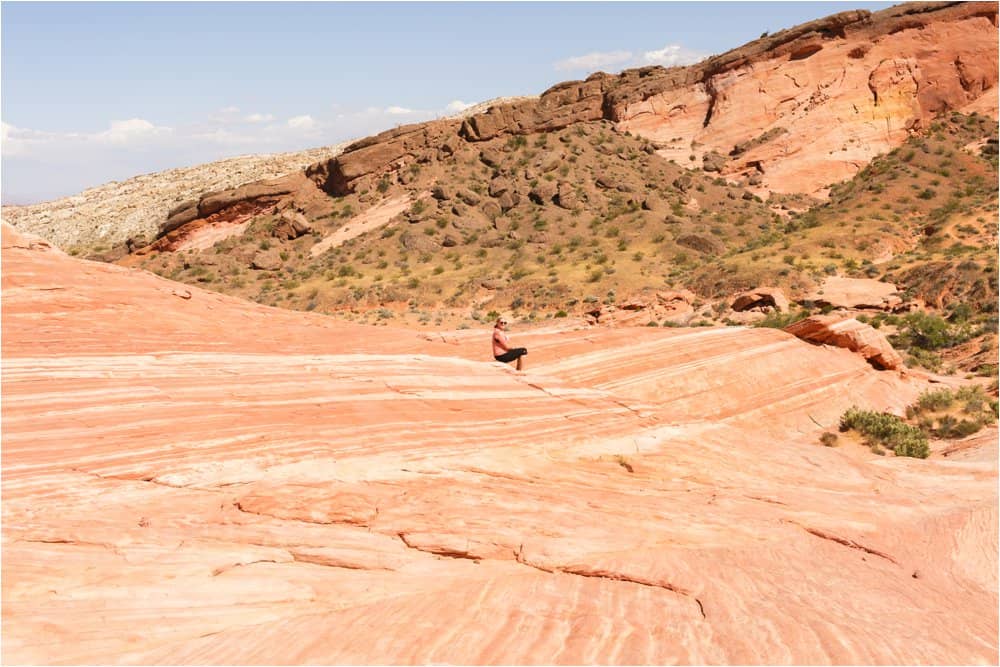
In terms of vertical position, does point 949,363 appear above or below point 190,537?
below

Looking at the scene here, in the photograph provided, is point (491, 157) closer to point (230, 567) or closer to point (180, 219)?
point (180, 219)

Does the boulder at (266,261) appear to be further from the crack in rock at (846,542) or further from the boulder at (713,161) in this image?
the crack in rock at (846,542)

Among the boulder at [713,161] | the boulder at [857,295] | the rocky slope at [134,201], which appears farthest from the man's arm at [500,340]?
the rocky slope at [134,201]

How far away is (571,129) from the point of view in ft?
177

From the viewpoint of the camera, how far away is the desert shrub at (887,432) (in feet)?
41.8

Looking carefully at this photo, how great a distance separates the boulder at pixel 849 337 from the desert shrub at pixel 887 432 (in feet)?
7.69

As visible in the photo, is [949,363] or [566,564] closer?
[566,564]

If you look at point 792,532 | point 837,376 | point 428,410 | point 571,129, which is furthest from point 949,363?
point 571,129

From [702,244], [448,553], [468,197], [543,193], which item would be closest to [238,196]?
[468,197]

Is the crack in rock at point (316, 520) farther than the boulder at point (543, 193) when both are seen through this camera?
No

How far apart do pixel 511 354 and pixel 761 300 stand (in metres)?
18.3

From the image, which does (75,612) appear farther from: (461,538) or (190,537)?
(461,538)

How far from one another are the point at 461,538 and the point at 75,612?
3.09 meters

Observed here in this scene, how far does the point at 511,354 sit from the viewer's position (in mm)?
11375
